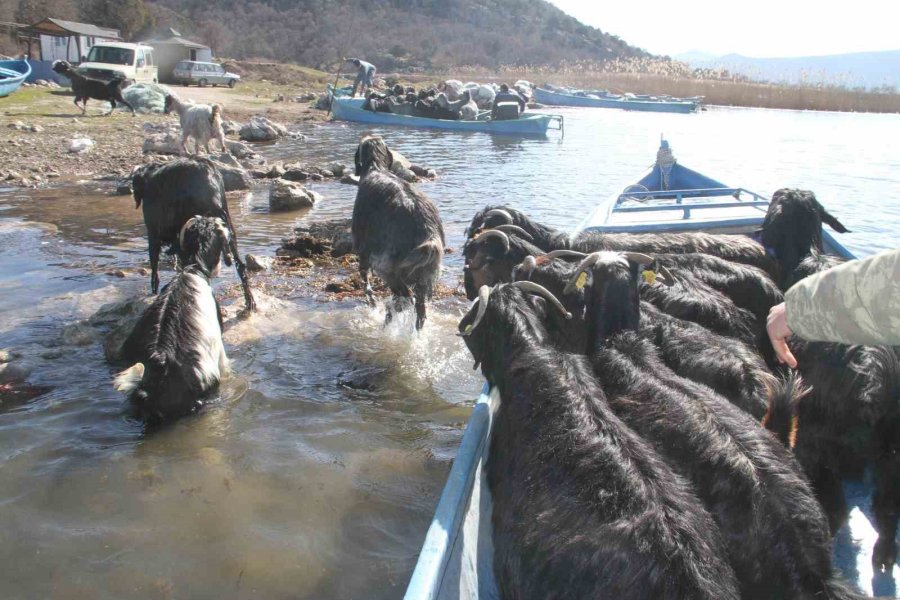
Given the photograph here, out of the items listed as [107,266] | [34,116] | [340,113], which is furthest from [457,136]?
[107,266]

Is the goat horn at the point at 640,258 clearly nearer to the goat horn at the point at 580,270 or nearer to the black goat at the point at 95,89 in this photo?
the goat horn at the point at 580,270

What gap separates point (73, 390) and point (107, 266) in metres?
3.47

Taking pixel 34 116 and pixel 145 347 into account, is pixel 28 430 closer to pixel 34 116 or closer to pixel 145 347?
pixel 145 347

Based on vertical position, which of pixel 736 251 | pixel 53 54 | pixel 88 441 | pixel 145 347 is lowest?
pixel 88 441

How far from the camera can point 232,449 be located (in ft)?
14.5

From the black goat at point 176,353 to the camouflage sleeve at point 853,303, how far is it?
386 cm

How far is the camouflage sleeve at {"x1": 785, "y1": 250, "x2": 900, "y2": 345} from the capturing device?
7.18 feet

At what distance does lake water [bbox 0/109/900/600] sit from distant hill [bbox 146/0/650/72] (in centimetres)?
6250

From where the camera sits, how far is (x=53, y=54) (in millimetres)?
38781

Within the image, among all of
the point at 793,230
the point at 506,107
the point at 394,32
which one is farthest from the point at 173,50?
the point at 793,230

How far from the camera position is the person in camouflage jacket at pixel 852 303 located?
2.19 meters

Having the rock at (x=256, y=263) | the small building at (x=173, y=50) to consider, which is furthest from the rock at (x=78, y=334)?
the small building at (x=173, y=50)

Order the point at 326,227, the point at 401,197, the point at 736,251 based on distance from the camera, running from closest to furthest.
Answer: the point at 736,251, the point at 401,197, the point at 326,227

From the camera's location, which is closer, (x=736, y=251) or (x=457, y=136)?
(x=736, y=251)
